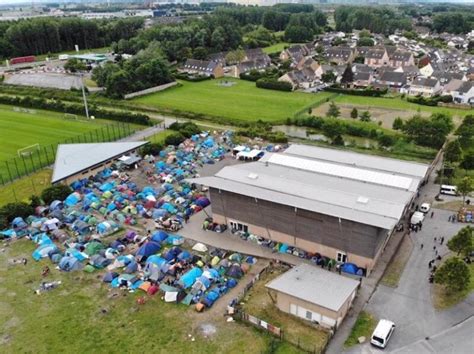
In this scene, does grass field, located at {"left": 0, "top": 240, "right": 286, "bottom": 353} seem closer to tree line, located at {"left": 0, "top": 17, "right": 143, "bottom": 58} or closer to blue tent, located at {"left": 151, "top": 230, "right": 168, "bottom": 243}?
blue tent, located at {"left": 151, "top": 230, "right": 168, "bottom": 243}

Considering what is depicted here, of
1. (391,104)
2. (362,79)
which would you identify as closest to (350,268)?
(391,104)

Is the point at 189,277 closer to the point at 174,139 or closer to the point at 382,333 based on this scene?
the point at 382,333

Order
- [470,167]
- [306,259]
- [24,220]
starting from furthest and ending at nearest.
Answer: [470,167] → [24,220] → [306,259]

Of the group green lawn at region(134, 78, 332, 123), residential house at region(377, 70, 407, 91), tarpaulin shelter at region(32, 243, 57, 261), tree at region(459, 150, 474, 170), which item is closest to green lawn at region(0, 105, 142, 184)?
green lawn at region(134, 78, 332, 123)

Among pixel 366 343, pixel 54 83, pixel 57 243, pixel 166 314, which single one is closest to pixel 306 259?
pixel 366 343

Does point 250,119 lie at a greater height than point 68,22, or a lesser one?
lesser

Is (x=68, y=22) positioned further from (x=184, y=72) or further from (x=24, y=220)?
(x=24, y=220)

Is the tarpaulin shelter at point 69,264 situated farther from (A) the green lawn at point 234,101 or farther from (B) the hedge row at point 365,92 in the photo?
(B) the hedge row at point 365,92
